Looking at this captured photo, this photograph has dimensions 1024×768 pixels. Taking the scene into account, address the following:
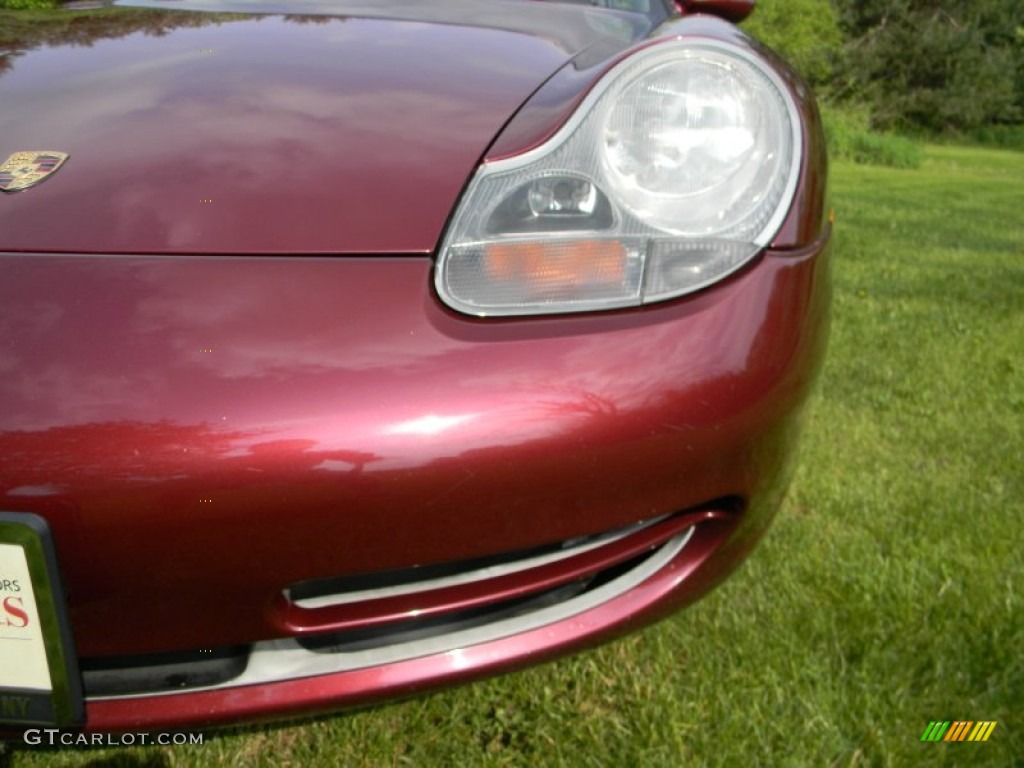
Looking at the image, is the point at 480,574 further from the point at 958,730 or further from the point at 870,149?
the point at 870,149

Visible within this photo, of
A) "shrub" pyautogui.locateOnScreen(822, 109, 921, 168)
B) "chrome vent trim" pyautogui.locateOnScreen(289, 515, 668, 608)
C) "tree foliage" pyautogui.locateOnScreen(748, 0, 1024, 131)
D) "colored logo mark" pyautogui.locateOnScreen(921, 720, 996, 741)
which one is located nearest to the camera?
"chrome vent trim" pyautogui.locateOnScreen(289, 515, 668, 608)

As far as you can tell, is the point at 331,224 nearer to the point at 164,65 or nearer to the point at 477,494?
the point at 477,494

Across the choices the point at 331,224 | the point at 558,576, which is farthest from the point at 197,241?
the point at 558,576

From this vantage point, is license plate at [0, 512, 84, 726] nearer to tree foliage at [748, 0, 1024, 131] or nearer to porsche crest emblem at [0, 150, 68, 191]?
porsche crest emblem at [0, 150, 68, 191]

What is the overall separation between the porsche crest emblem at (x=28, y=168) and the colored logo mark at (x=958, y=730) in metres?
1.33

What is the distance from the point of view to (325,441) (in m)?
0.82

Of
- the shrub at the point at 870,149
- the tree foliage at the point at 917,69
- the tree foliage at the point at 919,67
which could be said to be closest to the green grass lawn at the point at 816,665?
the shrub at the point at 870,149

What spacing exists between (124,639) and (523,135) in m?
0.71

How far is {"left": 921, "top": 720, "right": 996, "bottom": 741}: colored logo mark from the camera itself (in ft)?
3.95

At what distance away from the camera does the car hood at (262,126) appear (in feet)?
3.20

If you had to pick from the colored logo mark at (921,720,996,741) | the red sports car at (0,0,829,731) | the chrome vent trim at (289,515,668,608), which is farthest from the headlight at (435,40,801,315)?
the colored logo mark at (921,720,996,741)

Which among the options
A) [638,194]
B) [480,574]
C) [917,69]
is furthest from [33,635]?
[917,69]

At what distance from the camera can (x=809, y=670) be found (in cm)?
133

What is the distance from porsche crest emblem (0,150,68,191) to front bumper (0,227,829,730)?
0.16m
